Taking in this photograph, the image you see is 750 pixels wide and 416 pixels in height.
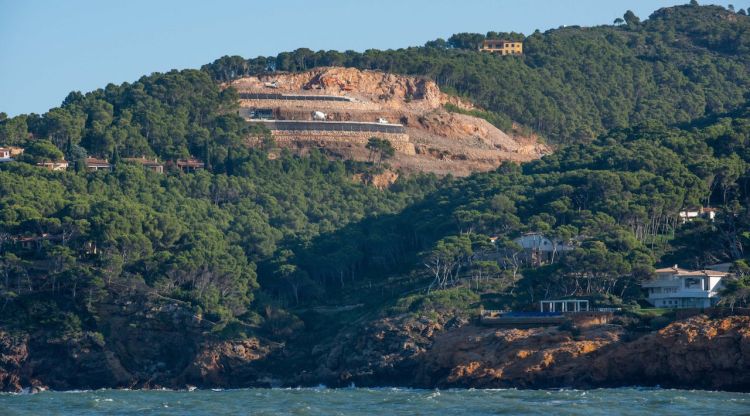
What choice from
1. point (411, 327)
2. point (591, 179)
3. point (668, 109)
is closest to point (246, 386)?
point (411, 327)

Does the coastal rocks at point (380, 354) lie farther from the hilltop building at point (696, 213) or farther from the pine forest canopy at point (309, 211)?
the hilltop building at point (696, 213)

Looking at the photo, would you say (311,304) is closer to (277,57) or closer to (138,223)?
(138,223)

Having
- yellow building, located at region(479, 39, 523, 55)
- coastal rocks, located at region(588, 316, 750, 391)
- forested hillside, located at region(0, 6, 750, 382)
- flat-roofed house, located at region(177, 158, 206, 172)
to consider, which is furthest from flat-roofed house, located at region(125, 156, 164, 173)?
coastal rocks, located at region(588, 316, 750, 391)

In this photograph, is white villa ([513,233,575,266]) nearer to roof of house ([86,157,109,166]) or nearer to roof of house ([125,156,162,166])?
roof of house ([125,156,162,166])

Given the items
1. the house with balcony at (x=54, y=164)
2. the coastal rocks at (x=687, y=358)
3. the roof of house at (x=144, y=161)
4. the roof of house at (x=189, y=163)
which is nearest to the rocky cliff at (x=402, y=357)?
the coastal rocks at (x=687, y=358)

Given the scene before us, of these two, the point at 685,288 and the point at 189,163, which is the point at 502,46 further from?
the point at 685,288

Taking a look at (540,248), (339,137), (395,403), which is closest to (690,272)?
(540,248)
